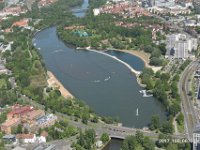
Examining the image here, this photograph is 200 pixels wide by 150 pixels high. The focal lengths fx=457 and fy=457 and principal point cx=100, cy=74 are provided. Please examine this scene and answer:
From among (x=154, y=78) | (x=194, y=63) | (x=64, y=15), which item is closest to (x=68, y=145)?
(x=154, y=78)

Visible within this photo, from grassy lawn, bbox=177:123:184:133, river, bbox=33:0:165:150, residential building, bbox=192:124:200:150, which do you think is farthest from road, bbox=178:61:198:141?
residential building, bbox=192:124:200:150

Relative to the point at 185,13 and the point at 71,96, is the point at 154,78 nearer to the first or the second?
the point at 71,96

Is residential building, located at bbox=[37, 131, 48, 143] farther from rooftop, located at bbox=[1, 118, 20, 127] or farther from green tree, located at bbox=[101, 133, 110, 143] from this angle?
green tree, located at bbox=[101, 133, 110, 143]

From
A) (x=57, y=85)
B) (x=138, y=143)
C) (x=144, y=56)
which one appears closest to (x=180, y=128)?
(x=138, y=143)

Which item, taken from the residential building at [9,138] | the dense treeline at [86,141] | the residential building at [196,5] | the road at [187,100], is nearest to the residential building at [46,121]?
the residential building at [9,138]

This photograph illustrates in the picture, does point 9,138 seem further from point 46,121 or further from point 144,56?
point 144,56
